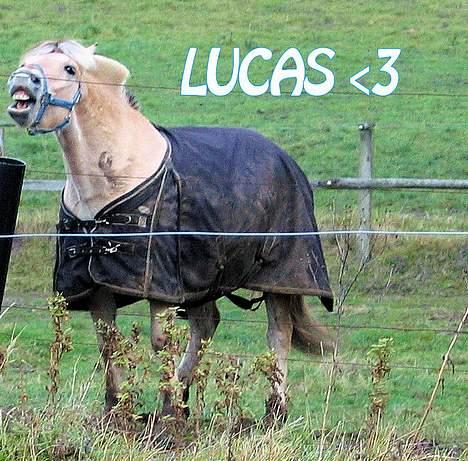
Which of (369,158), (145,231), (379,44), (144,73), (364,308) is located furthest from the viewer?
(379,44)

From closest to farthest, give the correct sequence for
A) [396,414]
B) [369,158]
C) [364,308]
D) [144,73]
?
[396,414], [364,308], [369,158], [144,73]

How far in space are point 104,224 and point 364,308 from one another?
389 centimetres

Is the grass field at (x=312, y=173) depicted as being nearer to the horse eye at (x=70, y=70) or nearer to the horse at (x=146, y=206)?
the horse at (x=146, y=206)

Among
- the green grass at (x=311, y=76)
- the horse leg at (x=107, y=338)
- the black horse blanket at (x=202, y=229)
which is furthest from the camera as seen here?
the green grass at (x=311, y=76)

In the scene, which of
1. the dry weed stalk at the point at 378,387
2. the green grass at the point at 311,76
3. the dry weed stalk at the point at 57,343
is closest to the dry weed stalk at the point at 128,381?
the dry weed stalk at the point at 57,343

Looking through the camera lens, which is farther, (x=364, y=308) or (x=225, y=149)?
(x=364, y=308)

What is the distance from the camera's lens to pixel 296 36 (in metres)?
17.5

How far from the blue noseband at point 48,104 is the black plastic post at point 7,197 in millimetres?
785

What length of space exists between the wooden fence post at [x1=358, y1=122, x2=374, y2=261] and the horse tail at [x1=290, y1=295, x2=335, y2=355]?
3.30 m

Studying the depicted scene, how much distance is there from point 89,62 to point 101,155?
45cm

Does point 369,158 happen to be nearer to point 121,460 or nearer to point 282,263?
point 282,263

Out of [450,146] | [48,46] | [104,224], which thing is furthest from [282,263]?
[450,146]

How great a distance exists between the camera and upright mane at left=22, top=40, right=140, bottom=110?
21.1 feet

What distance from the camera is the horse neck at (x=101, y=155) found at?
6363 millimetres
